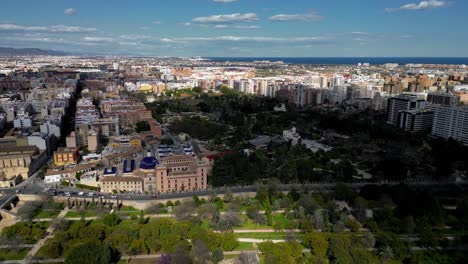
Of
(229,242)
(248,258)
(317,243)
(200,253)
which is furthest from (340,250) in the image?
(200,253)

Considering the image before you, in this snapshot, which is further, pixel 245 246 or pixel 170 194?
pixel 170 194

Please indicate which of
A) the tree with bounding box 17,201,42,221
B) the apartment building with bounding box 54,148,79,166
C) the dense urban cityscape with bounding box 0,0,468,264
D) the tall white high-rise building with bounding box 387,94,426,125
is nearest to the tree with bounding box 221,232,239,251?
the dense urban cityscape with bounding box 0,0,468,264

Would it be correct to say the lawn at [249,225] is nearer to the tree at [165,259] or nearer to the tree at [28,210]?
the tree at [165,259]

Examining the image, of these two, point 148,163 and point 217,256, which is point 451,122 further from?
point 217,256

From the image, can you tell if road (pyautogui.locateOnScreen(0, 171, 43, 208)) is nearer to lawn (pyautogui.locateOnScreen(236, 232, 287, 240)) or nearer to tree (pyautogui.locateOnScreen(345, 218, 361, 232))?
lawn (pyautogui.locateOnScreen(236, 232, 287, 240))

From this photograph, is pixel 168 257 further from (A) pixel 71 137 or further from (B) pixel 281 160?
(A) pixel 71 137

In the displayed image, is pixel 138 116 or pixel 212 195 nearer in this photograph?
pixel 212 195

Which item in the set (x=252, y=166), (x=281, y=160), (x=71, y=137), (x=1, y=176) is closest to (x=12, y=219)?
(x=1, y=176)
